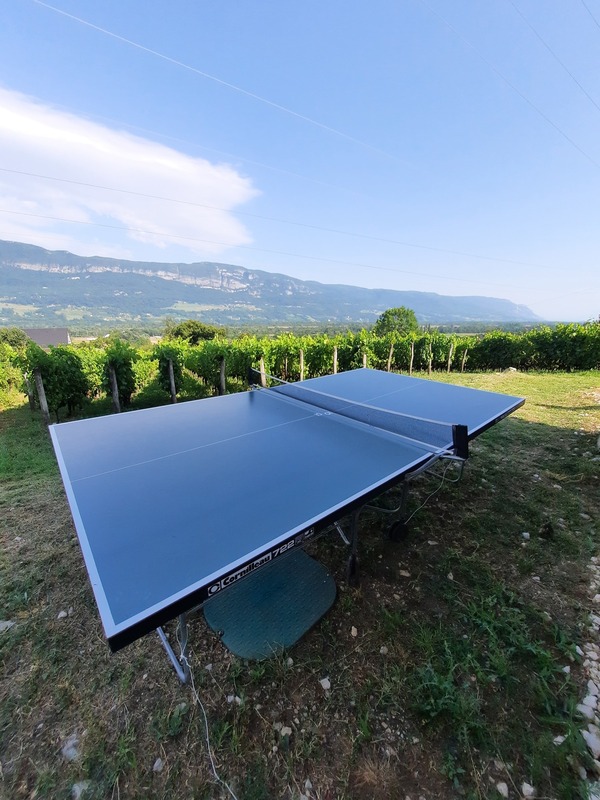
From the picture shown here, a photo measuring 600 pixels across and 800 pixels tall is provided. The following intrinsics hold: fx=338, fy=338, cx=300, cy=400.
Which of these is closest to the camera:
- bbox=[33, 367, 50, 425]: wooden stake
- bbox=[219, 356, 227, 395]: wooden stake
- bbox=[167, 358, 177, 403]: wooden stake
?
bbox=[33, 367, 50, 425]: wooden stake

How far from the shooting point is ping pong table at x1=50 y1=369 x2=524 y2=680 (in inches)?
55.4

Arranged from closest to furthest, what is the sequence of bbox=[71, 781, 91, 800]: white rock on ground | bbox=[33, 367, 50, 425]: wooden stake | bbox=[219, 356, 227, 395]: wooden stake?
bbox=[71, 781, 91, 800]: white rock on ground, bbox=[33, 367, 50, 425]: wooden stake, bbox=[219, 356, 227, 395]: wooden stake

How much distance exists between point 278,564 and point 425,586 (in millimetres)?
1243

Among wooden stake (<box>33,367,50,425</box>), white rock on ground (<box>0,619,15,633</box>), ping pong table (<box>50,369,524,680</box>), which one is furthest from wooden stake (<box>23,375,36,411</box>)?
white rock on ground (<box>0,619,15,633</box>)

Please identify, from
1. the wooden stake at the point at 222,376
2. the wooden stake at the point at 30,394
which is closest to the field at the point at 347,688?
the wooden stake at the point at 30,394

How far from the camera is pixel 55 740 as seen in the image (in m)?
1.81

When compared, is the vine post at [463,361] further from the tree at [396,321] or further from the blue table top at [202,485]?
the tree at [396,321]

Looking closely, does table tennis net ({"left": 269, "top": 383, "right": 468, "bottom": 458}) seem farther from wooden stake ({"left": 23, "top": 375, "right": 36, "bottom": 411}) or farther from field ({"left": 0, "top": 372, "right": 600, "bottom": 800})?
wooden stake ({"left": 23, "top": 375, "right": 36, "bottom": 411})

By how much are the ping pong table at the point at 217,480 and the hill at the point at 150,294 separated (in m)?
89.0

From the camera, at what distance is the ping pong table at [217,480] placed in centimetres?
141

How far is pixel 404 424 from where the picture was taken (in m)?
3.07

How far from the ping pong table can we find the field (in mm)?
387

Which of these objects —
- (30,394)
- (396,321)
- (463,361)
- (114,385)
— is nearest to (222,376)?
(114,385)

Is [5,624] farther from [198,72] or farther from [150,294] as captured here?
[150,294]
